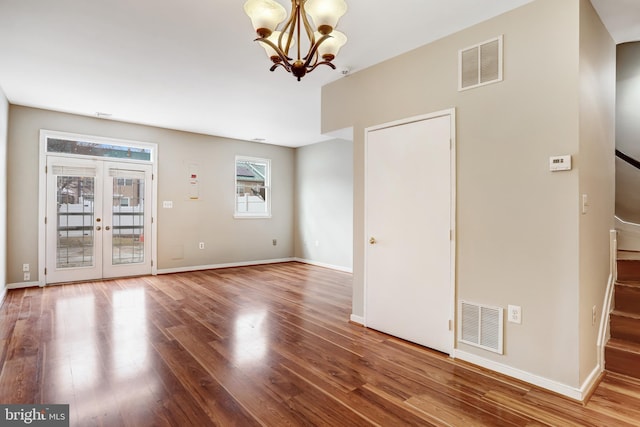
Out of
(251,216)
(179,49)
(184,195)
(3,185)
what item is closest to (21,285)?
(3,185)

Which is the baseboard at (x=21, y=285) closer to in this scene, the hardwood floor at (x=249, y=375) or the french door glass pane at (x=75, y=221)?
the french door glass pane at (x=75, y=221)

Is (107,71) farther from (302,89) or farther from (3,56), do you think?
(302,89)

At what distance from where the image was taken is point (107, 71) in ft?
12.1

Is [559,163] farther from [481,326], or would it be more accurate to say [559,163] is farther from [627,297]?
[627,297]

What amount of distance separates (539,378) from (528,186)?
4.60ft

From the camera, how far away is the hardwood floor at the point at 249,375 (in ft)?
6.55

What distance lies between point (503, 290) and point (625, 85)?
3060 mm

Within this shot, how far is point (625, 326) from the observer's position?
266 centimetres

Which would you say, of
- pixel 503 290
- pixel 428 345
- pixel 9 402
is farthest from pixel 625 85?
pixel 9 402

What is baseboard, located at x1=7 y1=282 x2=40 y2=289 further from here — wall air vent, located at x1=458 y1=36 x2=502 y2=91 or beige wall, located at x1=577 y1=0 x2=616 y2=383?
beige wall, located at x1=577 y1=0 x2=616 y2=383

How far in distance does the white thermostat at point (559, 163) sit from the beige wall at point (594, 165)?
7 cm

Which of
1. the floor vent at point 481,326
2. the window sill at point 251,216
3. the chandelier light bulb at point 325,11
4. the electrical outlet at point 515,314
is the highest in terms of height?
the chandelier light bulb at point 325,11

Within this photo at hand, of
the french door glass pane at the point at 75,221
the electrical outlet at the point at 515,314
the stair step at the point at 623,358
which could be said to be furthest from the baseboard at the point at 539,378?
the french door glass pane at the point at 75,221

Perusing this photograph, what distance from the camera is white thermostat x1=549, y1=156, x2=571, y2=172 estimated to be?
223 centimetres
